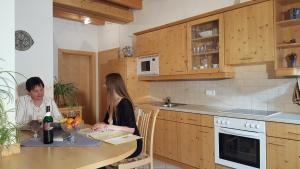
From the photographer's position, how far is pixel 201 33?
3.38 meters

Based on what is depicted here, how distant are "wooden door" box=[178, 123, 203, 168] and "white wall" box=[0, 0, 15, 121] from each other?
7.38ft

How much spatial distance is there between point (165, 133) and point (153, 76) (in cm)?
104

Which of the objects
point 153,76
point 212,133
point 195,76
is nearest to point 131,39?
point 153,76

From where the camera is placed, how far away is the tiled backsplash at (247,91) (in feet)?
9.11

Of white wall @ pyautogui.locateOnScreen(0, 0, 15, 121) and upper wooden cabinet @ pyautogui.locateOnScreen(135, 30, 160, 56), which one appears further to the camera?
upper wooden cabinet @ pyautogui.locateOnScreen(135, 30, 160, 56)

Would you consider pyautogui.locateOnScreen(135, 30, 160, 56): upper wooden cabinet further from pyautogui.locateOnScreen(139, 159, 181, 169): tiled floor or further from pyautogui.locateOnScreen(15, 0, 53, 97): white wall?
pyautogui.locateOnScreen(139, 159, 181, 169): tiled floor

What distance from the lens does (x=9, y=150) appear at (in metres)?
1.42

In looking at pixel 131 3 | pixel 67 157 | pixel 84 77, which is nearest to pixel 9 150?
pixel 67 157

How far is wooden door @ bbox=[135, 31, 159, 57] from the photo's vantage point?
13.1ft

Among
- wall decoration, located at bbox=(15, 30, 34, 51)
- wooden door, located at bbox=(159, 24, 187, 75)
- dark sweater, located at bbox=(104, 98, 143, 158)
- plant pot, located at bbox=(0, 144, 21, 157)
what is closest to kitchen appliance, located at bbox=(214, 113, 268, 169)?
wooden door, located at bbox=(159, 24, 187, 75)

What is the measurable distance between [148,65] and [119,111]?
2127mm

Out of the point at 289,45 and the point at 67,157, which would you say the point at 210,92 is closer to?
the point at 289,45

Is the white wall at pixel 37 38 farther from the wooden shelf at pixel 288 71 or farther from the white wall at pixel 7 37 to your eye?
the wooden shelf at pixel 288 71

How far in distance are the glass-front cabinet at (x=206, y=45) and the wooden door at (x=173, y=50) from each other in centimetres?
12
